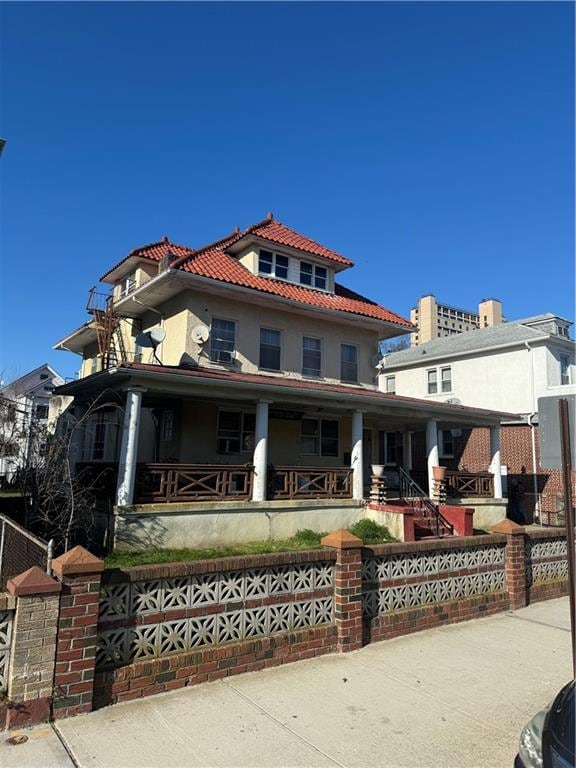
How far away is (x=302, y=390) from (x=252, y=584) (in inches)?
285

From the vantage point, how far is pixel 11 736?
423cm

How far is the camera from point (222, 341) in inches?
610

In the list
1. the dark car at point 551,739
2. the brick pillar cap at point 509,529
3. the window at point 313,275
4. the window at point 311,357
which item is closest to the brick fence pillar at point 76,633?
the dark car at point 551,739

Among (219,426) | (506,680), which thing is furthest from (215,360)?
(506,680)

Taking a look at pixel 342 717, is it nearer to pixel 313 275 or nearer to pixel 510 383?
pixel 313 275

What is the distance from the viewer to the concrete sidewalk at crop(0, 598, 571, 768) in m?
4.11

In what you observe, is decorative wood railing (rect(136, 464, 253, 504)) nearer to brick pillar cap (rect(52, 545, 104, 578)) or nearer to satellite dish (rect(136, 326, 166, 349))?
satellite dish (rect(136, 326, 166, 349))

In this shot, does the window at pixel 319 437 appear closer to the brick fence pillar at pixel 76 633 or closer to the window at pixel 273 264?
the window at pixel 273 264

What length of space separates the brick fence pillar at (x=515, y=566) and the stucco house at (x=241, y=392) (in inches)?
213

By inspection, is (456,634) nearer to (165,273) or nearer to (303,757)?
(303,757)

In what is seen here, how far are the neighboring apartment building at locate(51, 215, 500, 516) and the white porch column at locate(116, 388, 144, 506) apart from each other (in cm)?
2

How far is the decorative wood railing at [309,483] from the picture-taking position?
1315 centimetres

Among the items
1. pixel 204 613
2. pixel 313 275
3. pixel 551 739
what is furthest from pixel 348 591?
pixel 313 275

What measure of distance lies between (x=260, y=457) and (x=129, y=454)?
10.4ft
